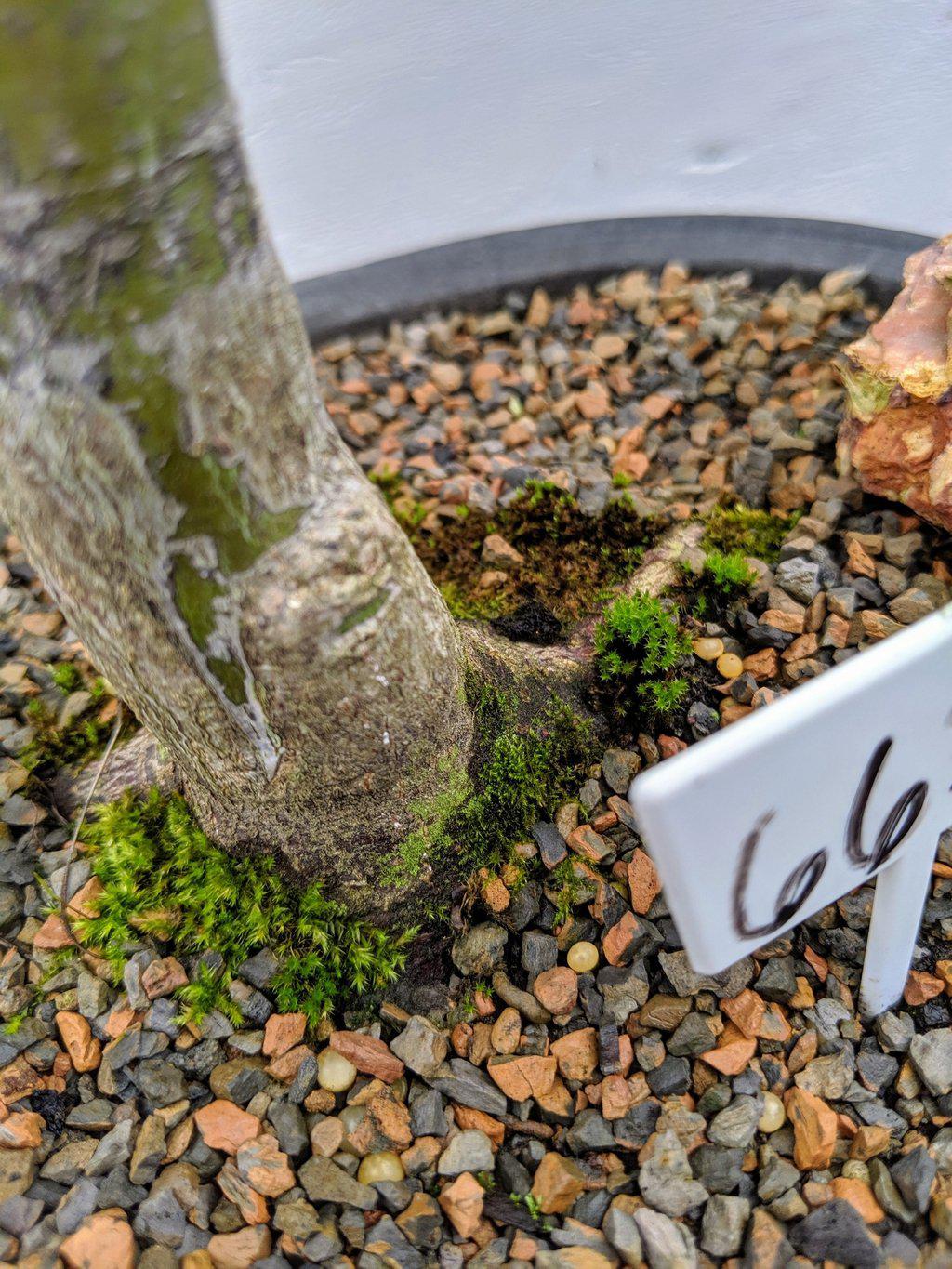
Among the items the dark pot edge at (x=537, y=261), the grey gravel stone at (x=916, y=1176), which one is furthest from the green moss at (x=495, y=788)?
the dark pot edge at (x=537, y=261)

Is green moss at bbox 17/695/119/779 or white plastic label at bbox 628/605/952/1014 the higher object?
white plastic label at bbox 628/605/952/1014

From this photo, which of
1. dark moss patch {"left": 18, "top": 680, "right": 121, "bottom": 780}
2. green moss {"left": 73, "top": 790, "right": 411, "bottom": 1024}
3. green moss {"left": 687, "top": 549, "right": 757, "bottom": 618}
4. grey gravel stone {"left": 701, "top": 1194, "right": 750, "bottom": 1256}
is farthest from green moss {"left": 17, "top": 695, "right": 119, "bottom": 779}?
grey gravel stone {"left": 701, "top": 1194, "right": 750, "bottom": 1256}

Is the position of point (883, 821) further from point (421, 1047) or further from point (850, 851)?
point (421, 1047)

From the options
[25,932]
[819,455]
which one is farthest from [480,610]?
[25,932]

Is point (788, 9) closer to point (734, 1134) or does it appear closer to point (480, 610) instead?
point (480, 610)

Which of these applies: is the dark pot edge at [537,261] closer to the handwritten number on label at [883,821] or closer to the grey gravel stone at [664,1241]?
the handwritten number on label at [883,821]

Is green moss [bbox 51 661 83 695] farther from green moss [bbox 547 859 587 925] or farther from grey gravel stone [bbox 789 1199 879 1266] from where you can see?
grey gravel stone [bbox 789 1199 879 1266]

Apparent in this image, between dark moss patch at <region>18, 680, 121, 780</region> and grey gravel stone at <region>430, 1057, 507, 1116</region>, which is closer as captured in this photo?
grey gravel stone at <region>430, 1057, 507, 1116</region>

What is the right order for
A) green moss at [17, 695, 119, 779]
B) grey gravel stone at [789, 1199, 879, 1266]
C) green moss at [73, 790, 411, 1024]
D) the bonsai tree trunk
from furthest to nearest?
green moss at [17, 695, 119, 779] < green moss at [73, 790, 411, 1024] < grey gravel stone at [789, 1199, 879, 1266] < the bonsai tree trunk
